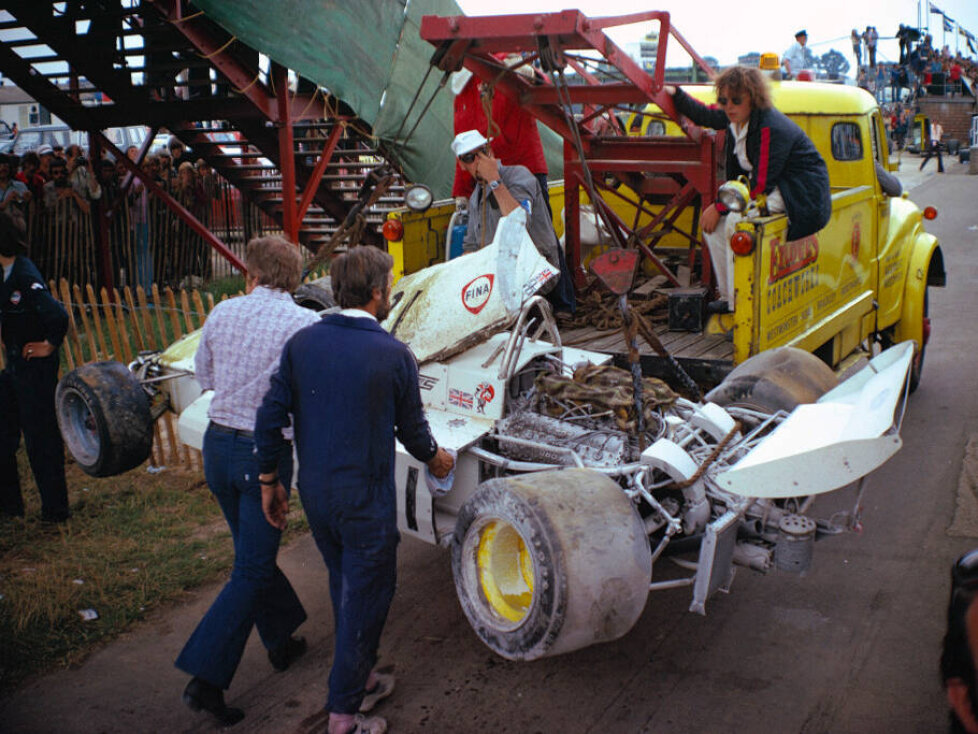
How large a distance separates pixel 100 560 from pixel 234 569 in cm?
198

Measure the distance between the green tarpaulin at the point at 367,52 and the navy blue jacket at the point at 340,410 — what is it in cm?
601

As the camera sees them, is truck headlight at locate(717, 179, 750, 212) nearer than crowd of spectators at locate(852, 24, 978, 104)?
Yes

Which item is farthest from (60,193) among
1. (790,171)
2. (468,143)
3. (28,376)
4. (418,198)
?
(790,171)

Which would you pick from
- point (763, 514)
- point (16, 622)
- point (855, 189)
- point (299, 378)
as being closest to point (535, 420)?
point (763, 514)

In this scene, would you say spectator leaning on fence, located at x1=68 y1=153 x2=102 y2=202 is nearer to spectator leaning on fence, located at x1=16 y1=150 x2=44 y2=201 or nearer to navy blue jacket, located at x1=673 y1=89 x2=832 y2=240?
spectator leaning on fence, located at x1=16 y1=150 x2=44 y2=201

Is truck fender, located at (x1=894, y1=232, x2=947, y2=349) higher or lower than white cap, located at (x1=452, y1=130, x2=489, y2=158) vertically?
lower

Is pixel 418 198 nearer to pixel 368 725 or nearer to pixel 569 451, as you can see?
pixel 569 451

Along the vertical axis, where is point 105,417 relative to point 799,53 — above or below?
below

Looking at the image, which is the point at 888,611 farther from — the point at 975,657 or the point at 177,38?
the point at 177,38

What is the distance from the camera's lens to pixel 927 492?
20.9 ft

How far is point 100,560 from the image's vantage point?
561 cm

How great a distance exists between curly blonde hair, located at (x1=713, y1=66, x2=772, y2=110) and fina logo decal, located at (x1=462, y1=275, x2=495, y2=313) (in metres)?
2.29

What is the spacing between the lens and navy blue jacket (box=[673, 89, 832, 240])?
605 cm

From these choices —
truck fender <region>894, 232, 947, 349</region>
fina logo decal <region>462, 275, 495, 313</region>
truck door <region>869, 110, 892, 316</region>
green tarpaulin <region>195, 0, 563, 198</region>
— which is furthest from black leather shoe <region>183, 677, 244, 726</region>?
truck fender <region>894, 232, 947, 349</region>
